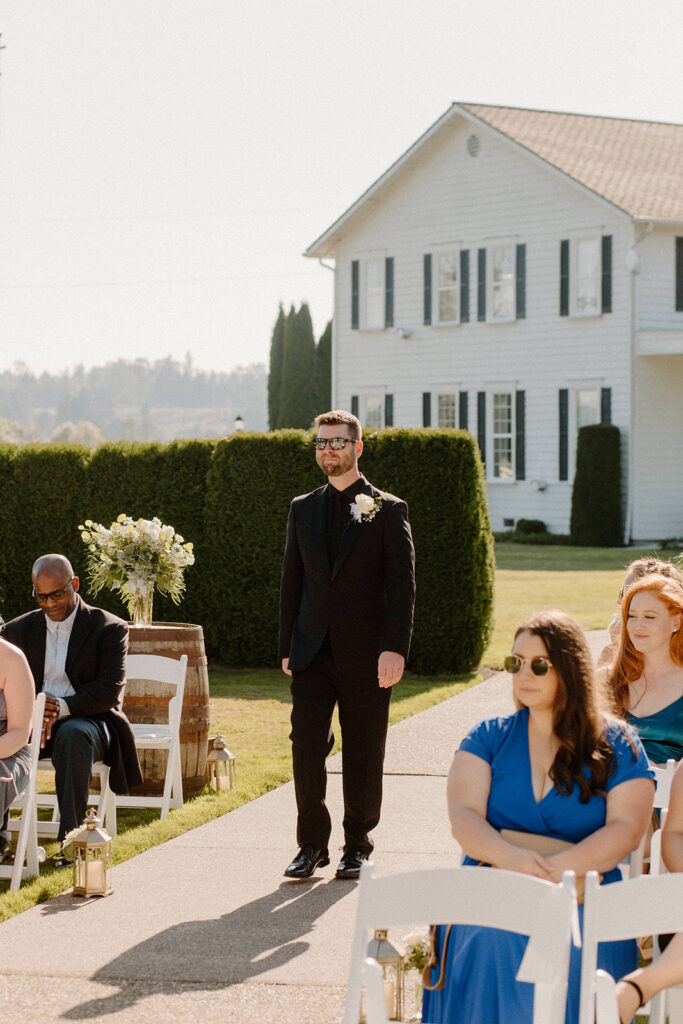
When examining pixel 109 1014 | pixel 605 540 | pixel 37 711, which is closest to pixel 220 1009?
pixel 109 1014

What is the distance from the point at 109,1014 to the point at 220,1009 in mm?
376

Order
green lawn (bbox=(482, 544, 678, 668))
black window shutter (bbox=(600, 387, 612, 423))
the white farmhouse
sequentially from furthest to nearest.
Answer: black window shutter (bbox=(600, 387, 612, 423))
the white farmhouse
green lawn (bbox=(482, 544, 678, 668))

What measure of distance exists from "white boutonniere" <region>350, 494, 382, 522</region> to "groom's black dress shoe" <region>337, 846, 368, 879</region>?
157cm

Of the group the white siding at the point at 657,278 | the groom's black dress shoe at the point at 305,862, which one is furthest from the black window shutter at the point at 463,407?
the groom's black dress shoe at the point at 305,862

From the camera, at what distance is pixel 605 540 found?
95.1 feet

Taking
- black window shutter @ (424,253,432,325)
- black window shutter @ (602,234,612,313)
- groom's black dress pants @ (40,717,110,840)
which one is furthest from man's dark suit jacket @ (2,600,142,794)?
black window shutter @ (424,253,432,325)

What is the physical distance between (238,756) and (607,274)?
21371mm

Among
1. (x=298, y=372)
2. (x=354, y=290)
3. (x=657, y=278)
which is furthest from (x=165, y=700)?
(x=298, y=372)

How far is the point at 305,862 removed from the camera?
21.8ft

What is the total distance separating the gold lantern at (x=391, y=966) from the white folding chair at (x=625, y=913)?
1.20 m

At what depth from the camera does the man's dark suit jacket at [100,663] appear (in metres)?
7.36

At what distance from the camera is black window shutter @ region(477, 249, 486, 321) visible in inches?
1240

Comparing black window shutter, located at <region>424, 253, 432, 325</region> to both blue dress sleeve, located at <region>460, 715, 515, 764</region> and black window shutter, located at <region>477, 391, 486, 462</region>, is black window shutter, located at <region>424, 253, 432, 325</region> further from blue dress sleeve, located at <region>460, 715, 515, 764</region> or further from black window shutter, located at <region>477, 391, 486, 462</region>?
blue dress sleeve, located at <region>460, 715, 515, 764</region>

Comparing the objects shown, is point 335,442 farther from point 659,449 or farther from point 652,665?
point 659,449
